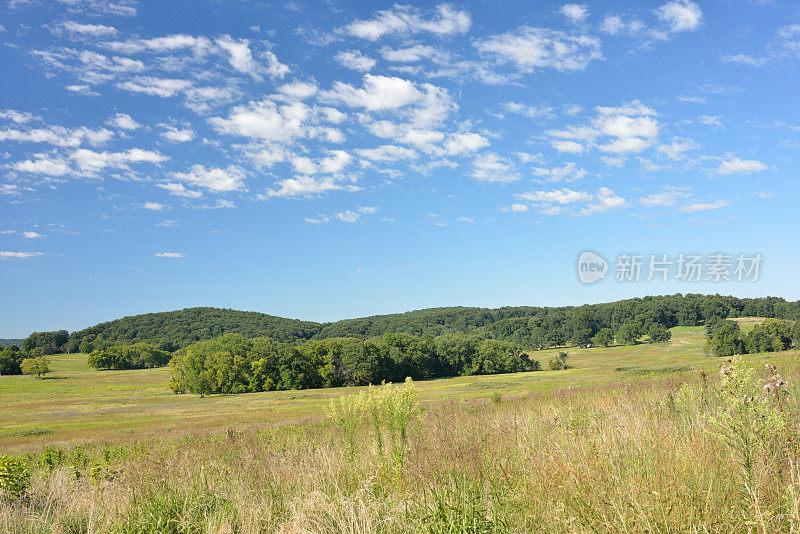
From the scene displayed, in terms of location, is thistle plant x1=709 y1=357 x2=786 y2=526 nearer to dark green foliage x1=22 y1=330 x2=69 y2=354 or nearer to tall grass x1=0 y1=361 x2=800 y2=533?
tall grass x1=0 y1=361 x2=800 y2=533

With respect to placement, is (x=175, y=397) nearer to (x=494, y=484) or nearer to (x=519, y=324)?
(x=494, y=484)

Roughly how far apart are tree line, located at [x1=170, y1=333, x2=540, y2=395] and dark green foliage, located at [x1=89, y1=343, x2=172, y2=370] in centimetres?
5683

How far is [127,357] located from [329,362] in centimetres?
8990

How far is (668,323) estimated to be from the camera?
142 meters

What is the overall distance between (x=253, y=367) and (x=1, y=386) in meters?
53.8

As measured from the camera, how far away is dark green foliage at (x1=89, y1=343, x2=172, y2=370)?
140 meters

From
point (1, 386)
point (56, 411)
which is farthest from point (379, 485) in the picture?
point (1, 386)

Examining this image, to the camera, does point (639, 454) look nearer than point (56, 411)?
Yes

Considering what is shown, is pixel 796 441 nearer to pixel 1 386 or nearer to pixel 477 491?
pixel 477 491

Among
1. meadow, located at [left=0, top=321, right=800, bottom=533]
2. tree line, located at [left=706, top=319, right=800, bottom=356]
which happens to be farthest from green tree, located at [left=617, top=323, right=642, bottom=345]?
meadow, located at [left=0, top=321, right=800, bottom=533]

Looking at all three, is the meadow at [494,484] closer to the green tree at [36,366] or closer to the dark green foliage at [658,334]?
the green tree at [36,366]

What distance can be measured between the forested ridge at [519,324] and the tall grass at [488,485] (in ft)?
338

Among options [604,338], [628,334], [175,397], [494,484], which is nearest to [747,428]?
[494,484]

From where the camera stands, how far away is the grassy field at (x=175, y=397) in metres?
35.9
